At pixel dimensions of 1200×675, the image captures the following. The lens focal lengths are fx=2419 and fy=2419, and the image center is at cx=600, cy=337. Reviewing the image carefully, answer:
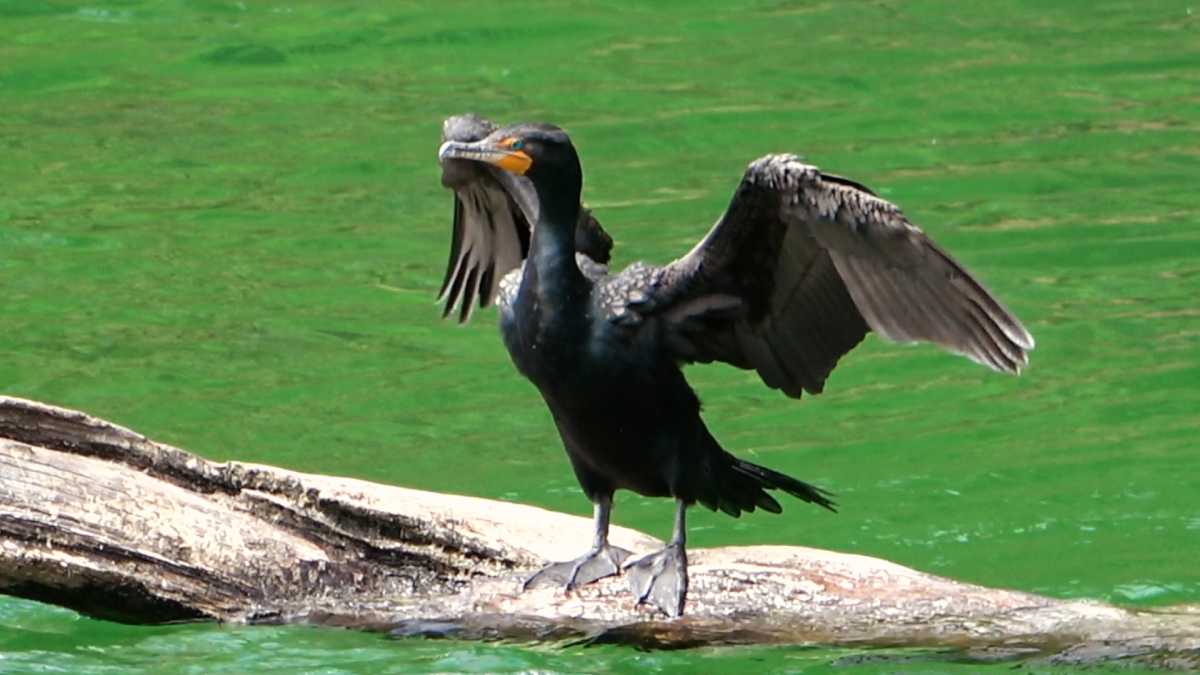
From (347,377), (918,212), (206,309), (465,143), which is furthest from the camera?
(918,212)

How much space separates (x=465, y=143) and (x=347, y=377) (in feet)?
11.4

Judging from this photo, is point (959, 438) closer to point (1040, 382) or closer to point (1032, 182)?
point (1040, 382)

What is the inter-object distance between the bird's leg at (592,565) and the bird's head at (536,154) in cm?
87

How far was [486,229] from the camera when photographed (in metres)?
7.26

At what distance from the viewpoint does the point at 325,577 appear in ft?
→ 19.9

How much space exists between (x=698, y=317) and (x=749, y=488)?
53cm

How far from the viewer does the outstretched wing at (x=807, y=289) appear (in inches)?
233

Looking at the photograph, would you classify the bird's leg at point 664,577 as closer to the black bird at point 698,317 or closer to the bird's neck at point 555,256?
the black bird at point 698,317

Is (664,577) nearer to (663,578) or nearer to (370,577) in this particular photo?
(663,578)

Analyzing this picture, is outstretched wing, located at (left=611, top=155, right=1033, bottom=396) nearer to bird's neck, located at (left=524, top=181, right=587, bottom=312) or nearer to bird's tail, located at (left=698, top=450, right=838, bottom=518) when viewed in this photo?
bird's neck, located at (left=524, top=181, right=587, bottom=312)

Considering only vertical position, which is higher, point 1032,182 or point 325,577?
point 1032,182

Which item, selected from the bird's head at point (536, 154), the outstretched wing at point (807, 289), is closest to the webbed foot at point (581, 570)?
the outstretched wing at point (807, 289)

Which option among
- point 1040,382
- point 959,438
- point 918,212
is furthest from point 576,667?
point 918,212

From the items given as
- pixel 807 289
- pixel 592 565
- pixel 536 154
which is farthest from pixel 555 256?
pixel 592 565
